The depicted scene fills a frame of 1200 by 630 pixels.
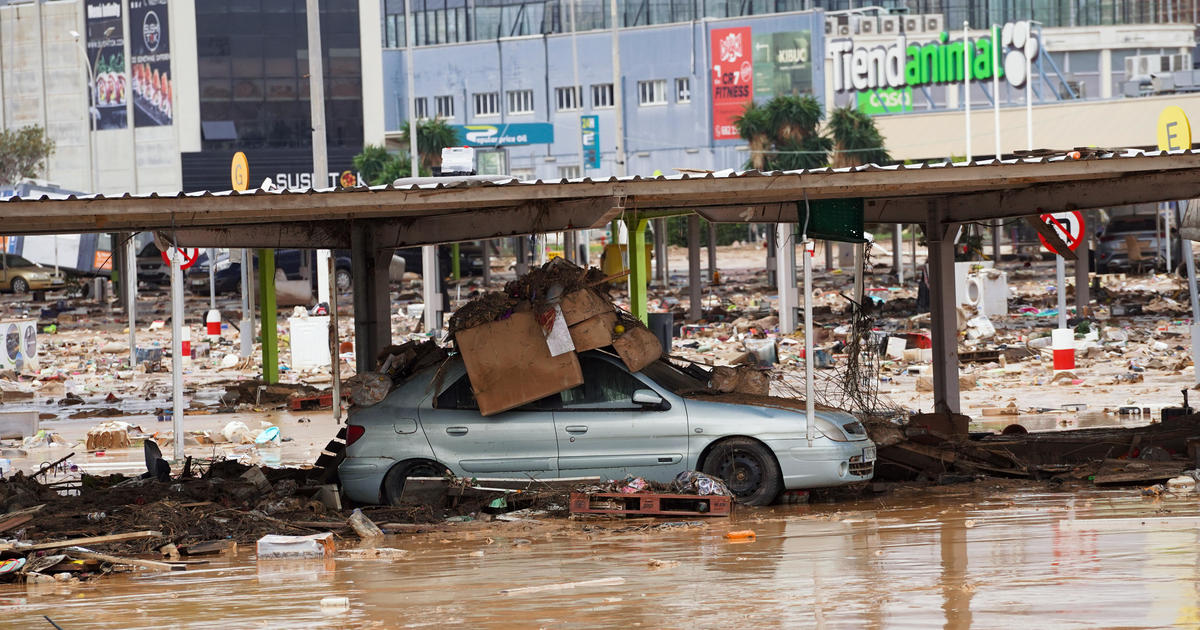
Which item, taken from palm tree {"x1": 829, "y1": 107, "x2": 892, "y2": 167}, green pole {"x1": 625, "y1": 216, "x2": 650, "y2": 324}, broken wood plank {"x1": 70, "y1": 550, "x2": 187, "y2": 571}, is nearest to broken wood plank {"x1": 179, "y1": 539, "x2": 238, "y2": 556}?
broken wood plank {"x1": 70, "y1": 550, "x2": 187, "y2": 571}

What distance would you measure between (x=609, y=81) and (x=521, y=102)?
601cm

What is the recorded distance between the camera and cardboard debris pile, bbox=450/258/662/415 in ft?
37.9

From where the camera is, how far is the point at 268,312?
22.0 meters

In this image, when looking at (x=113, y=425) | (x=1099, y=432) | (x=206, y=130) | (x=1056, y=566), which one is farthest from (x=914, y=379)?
(x=206, y=130)

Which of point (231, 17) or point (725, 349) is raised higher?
point (231, 17)

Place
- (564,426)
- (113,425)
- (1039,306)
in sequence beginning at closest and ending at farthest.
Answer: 1. (564,426)
2. (113,425)
3. (1039,306)

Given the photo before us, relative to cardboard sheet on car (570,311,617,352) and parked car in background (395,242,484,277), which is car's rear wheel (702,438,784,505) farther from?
parked car in background (395,242,484,277)

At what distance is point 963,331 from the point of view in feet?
96.8

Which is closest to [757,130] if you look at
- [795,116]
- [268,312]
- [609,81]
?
[795,116]

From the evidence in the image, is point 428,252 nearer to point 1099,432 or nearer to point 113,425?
point 113,425

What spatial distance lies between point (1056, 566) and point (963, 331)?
21.7 meters

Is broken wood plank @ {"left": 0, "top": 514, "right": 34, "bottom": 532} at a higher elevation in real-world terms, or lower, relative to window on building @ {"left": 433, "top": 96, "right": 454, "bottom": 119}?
lower

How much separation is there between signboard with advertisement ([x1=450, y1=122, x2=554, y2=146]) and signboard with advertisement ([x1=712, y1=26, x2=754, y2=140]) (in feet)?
42.2

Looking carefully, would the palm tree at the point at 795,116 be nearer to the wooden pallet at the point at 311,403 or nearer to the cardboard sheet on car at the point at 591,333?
the wooden pallet at the point at 311,403
